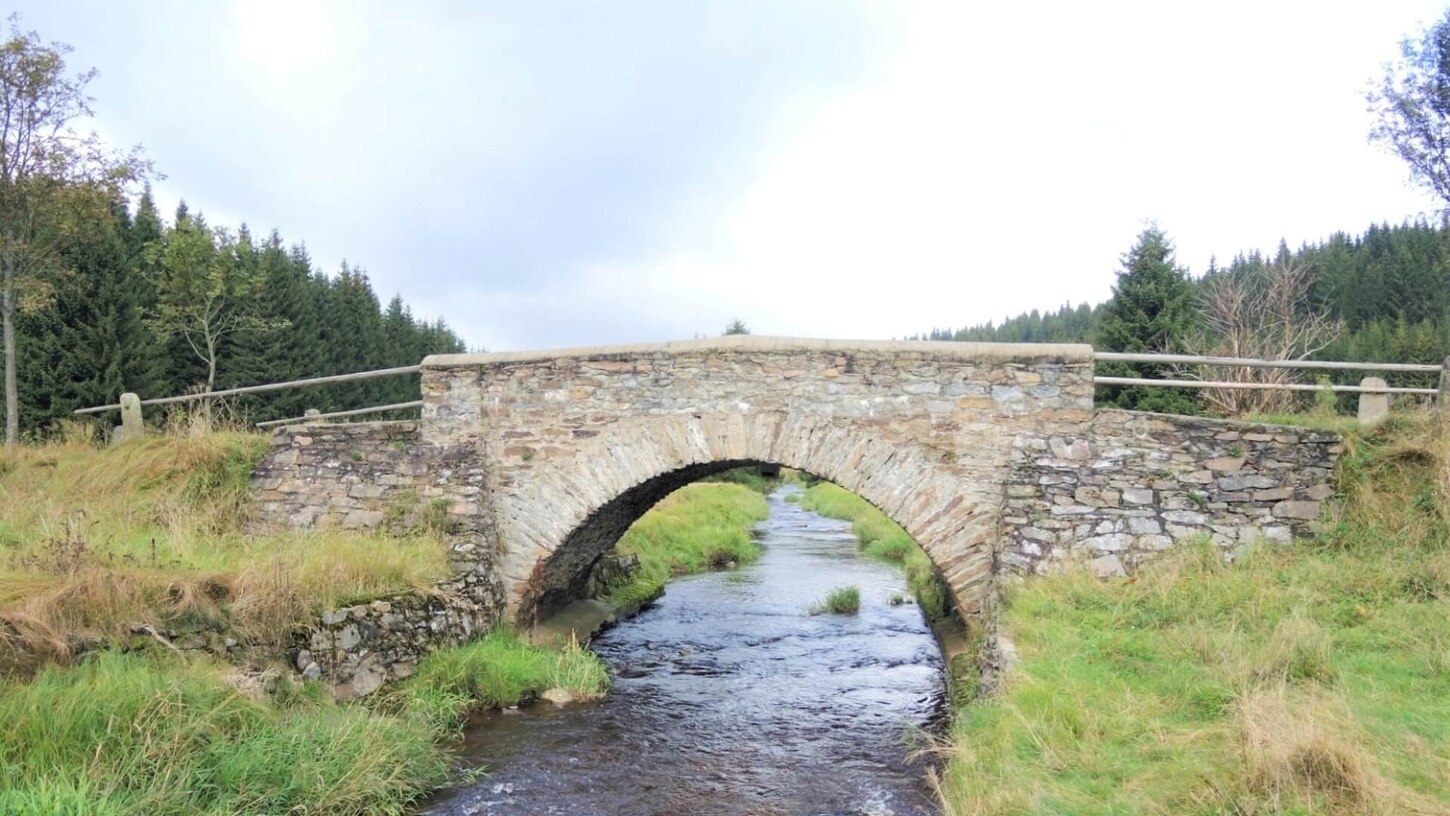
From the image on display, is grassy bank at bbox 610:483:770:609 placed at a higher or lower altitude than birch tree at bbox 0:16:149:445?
lower

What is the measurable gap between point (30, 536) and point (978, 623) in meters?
8.35

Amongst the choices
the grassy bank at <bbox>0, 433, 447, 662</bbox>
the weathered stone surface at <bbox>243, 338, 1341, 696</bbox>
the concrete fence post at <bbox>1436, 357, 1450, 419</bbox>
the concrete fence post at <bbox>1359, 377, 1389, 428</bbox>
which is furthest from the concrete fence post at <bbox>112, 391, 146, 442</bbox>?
the concrete fence post at <bbox>1436, 357, 1450, 419</bbox>

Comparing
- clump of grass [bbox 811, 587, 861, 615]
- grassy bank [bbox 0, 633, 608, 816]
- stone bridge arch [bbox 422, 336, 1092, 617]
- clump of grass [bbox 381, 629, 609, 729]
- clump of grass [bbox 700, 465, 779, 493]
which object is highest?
stone bridge arch [bbox 422, 336, 1092, 617]

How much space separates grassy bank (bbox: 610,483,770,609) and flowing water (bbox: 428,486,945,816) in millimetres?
890

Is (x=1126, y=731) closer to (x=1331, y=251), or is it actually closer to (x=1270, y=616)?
(x=1270, y=616)

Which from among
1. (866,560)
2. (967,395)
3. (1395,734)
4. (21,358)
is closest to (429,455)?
(967,395)

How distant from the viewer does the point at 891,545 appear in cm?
1908

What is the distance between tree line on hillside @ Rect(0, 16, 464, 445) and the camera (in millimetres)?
14117

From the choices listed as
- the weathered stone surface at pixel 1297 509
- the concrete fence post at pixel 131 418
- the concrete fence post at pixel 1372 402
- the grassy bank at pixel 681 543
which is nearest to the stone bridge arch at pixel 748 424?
the weathered stone surface at pixel 1297 509

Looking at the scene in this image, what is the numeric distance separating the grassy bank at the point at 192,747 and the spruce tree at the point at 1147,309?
14769 mm

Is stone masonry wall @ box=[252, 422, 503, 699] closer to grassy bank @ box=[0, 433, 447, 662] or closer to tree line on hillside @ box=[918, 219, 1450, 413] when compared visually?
grassy bank @ box=[0, 433, 447, 662]

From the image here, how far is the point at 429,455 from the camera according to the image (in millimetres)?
9375

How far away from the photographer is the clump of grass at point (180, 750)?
4789 mm

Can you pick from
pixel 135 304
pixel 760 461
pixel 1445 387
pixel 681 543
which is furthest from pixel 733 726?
pixel 135 304
